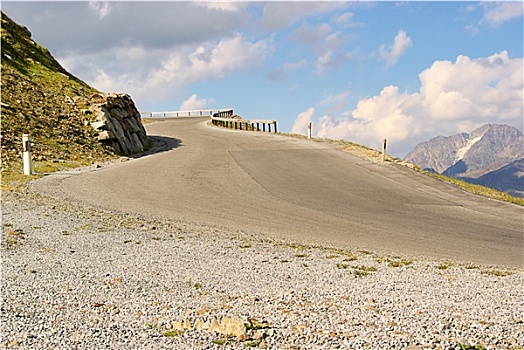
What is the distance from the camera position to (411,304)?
6859 mm

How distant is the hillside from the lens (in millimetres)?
22922

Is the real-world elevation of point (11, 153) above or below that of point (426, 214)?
above

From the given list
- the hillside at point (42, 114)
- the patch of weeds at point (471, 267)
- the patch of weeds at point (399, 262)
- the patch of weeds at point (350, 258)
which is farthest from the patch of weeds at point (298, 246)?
the hillside at point (42, 114)

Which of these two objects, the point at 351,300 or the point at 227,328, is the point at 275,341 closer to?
the point at 227,328

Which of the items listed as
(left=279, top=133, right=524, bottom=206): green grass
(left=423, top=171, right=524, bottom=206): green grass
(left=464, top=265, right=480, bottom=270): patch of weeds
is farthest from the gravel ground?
(left=279, top=133, right=524, bottom=206): green grass

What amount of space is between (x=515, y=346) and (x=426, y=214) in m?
10.8

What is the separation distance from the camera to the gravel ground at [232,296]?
5.65m

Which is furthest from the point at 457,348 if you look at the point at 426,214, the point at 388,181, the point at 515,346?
the point at 388,181

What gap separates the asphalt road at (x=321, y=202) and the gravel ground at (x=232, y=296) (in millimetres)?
1921

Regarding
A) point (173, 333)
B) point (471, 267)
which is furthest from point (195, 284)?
point (471, 267)

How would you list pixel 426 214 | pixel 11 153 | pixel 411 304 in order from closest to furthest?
pixel 411 304, pixel 426 214, pixel 11 153

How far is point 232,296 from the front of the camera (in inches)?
283

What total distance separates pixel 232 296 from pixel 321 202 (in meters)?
10.1

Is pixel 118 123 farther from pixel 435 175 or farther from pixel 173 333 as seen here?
pixel 173 333
